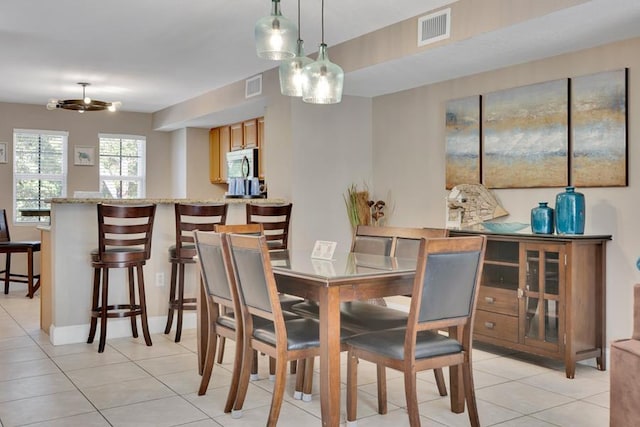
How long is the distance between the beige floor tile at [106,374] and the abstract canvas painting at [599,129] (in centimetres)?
320

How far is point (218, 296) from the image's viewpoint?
3.09 metres

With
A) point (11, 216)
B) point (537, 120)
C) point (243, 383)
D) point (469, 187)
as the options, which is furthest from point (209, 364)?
point (11, 216)

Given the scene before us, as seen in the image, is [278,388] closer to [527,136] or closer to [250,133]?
[527,136]

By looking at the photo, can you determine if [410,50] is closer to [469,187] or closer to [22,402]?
[469,187]

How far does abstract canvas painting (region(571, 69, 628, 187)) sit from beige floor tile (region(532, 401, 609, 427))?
1542 mm

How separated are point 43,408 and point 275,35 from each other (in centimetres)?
220

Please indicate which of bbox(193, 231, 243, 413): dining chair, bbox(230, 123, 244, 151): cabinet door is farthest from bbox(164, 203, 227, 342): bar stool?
bbox(230, 123, 244, 151): cabinet door

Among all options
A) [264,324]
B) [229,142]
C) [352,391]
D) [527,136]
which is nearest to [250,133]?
[229,142]

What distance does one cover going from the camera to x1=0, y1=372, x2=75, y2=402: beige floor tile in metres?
3.22

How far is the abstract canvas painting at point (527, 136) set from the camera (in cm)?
420

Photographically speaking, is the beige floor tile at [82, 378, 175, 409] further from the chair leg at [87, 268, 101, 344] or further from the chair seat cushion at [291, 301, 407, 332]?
the chair leg at [87, 268, 101, 344]

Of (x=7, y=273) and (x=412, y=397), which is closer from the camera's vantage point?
(x=412, y=397)

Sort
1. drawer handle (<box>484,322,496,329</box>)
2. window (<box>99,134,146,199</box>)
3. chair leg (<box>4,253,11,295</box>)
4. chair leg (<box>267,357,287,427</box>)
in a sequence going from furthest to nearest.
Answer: window (<box>99,134,146,199</box>) < chair leg (<box>4,253,11,295</box>) < drawer handle (<box>484,322,496,329</box>) < chair leg (<box>267,357,287,427</box>)

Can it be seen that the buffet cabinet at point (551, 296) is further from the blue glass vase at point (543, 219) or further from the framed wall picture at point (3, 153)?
the framed wall picture at point (3, 153)
